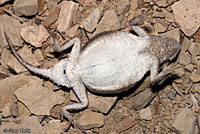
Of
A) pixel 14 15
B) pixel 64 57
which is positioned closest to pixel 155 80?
pixel 64 57

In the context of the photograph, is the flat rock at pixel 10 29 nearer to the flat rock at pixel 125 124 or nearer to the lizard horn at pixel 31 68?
the lizard horn at pixel 31 68

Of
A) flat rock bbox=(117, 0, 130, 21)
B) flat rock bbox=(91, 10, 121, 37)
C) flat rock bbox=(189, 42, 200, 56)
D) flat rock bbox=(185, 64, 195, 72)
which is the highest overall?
flat rock bbox=(117, 0, 130, 21)

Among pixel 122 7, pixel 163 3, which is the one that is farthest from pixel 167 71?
pixel 122 7

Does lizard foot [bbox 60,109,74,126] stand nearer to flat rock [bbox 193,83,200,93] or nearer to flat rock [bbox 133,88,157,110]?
flat rock [bbox 133,88,157,110]

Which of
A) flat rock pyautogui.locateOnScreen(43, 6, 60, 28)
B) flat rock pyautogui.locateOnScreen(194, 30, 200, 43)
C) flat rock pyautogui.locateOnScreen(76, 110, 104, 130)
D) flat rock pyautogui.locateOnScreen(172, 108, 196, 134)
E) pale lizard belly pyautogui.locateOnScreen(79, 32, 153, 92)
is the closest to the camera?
pale lizard belly pyautogui.locateOnScreen(79, 32, 153, 92)

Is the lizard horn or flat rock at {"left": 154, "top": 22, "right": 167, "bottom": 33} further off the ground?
flat rock at {"left": 154, "top": 22, "right": 167, "bottom": 33}

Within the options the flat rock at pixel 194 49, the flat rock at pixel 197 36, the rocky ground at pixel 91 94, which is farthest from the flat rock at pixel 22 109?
the flat rock at pixel 197 36

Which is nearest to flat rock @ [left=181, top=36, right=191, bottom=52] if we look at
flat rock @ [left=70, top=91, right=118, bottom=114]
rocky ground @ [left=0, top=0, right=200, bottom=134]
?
rocky ground @ [left=0, top=0, right=200, bottom=134]

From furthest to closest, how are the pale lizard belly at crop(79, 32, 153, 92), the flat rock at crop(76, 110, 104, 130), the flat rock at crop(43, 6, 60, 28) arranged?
1. the flat rock at crop(43, 6, 60, 28)
2. the flat rock at crop(76, 110, 104, 130)
3. the pale lizard belly at crop(79, 32, 153, 92)
